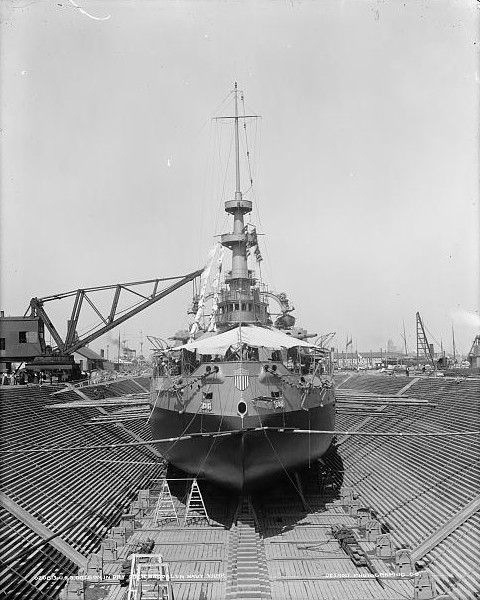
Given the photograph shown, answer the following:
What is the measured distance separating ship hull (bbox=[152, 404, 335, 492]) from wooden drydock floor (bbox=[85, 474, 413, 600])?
1353 mm

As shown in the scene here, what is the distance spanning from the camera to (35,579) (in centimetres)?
1288

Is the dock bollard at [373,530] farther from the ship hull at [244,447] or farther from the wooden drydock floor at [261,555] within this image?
the ship hull at [244,447]

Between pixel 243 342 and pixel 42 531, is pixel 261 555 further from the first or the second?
pixel 243 342

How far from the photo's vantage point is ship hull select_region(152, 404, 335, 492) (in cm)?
1652

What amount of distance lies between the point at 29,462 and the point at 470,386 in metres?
21.7

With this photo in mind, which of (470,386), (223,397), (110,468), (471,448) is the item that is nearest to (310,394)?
(223,397)

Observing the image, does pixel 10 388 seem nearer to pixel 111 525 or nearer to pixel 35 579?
pixel 111 525

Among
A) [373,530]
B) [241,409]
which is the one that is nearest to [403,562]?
[373,530]

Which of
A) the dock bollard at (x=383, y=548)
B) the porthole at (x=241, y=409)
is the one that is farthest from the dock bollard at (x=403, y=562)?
the porthole at (x=241, y=409)

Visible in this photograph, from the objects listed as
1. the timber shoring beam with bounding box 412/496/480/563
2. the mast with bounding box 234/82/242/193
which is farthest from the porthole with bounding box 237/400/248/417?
the mast with bounding box 234/82/242/193

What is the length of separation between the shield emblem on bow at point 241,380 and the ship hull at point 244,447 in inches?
38.9

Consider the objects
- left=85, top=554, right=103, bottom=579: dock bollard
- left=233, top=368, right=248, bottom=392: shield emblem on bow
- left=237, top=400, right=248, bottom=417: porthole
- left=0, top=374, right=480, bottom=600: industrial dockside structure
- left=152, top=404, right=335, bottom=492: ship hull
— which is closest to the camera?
left=0, top=374, right=480, bottom=600: industrial dockside structure

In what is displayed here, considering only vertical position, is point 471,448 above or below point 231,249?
below

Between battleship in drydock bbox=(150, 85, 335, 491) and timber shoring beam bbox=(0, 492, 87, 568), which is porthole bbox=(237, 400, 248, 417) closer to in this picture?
battleship in drydock bbox=(150, 85, 335, 491)
